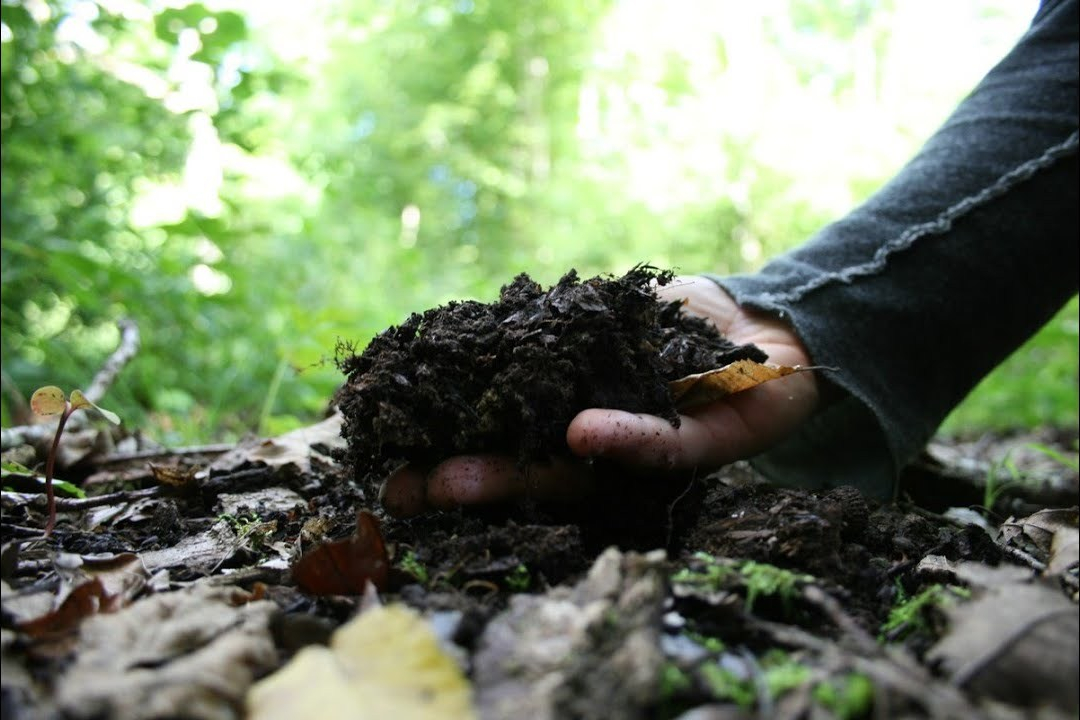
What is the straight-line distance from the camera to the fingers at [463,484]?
171 cm

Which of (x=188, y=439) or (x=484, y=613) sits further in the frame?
(x=188, y=439)

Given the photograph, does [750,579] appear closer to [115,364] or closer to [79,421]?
[79,421]

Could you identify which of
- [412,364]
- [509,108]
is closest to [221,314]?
[412,364]

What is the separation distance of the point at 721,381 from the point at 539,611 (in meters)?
1.04

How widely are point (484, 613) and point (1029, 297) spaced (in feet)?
8.78

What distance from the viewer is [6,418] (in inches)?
117

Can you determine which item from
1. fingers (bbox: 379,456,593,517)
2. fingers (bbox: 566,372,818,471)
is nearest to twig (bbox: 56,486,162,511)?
fingers (bbox: 379,456,593,517)

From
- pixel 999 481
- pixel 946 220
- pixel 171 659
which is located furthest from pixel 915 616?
pixel 999 481

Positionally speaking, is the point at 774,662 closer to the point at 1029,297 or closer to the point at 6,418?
the point at 1029,297

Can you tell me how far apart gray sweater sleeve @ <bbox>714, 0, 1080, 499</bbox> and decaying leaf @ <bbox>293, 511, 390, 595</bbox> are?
1795mm

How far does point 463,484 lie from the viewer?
1711 millimetres

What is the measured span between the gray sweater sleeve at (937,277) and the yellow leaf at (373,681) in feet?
6.49

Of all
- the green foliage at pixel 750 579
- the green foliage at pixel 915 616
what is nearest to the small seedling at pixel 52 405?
the green foliage at pixel 750 579

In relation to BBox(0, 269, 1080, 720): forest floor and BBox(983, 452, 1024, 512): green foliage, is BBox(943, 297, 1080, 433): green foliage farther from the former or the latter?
BBox(0, 269, 1080, 720): forest floor
